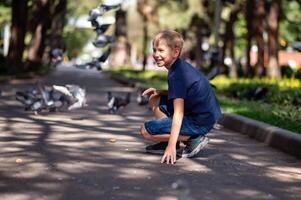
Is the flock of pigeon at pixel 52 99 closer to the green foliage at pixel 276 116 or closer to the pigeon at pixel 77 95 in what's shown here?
the pigeon at pixel 77 95

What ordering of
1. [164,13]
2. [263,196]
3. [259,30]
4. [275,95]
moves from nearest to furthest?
1. [263,196]
2. [275,95]
3. [259,30]
4. [164,13]

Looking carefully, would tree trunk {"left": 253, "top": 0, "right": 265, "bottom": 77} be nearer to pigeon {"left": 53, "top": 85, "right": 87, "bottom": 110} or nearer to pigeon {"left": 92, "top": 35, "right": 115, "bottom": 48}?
pigeon {"left": 92, "top": 35, "right": 115, "bottom": 48}

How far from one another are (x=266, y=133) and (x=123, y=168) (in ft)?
10.8

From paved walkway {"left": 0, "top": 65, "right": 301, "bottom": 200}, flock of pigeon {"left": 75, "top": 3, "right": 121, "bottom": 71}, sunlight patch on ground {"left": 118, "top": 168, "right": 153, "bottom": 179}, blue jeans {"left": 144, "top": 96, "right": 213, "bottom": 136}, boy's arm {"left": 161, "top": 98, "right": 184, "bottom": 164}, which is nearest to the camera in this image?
paved walkway {"left": 0, "top": 65, "right": 301, "bottom": 200}

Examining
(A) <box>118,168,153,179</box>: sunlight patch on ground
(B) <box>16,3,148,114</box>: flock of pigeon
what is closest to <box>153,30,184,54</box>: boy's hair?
(A) <box>118,168,153,179</box>: sunlight patch on ground

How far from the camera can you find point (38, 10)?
30.2 metres

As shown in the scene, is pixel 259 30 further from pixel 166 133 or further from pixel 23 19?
pixel 166 133

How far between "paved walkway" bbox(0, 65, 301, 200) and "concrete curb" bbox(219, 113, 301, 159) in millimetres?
123

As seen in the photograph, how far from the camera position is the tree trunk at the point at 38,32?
98.8ft

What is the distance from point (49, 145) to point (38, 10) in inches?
905

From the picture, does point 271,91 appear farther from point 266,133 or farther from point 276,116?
point 266,133

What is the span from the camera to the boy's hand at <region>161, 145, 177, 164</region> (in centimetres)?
661

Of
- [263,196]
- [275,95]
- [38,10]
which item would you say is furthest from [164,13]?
[263,196]

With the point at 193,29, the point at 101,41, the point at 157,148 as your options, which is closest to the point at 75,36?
the point at 193,29
